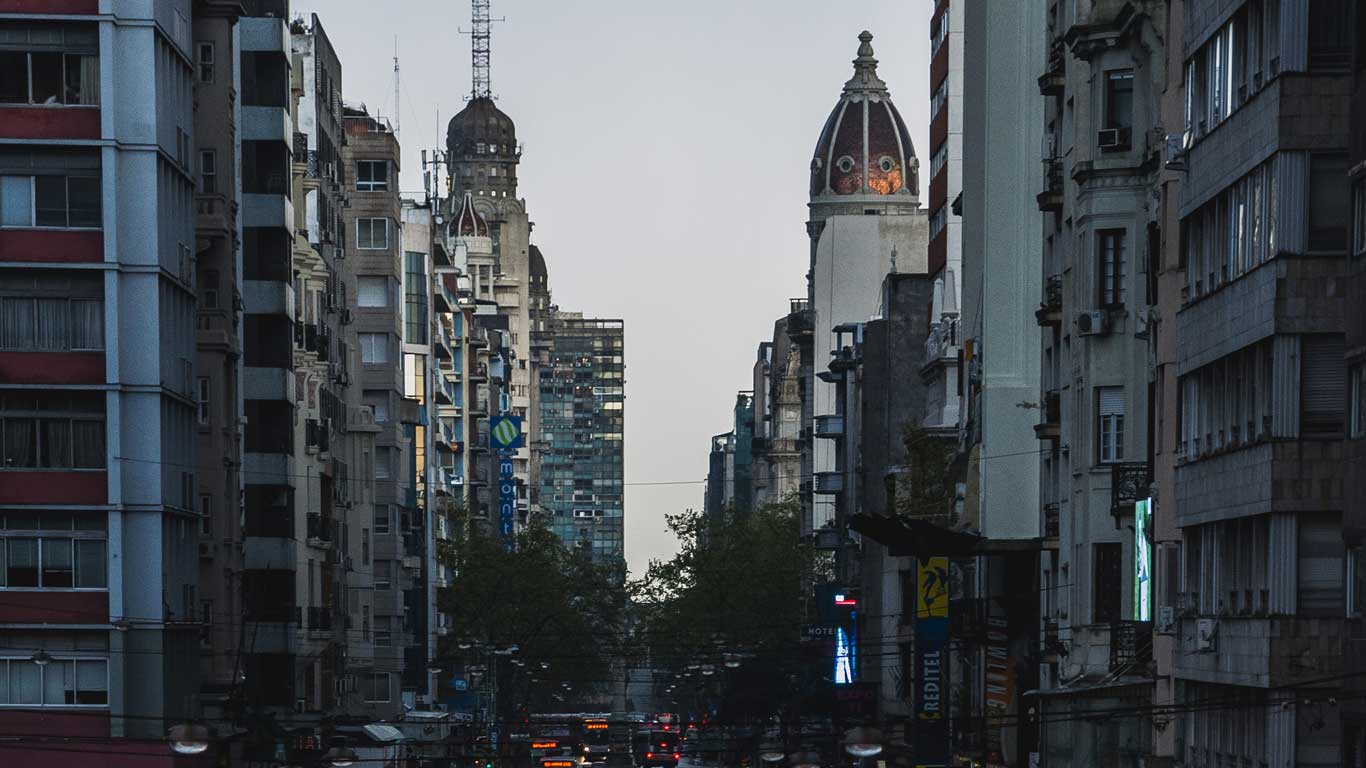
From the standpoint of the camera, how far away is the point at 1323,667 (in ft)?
121

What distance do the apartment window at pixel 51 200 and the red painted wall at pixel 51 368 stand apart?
268 centimetres

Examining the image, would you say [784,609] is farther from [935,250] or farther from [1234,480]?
[1234,480]

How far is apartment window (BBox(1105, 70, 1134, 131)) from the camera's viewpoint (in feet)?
183

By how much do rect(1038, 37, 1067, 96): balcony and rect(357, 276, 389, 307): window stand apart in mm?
61891

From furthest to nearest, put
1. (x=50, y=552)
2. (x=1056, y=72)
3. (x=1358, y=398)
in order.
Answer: (x=1056, y=72)
(x=50, y=552)
(x=1358, y=398)

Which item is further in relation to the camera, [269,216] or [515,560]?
[515,560]

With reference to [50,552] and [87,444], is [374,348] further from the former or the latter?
[50,552]

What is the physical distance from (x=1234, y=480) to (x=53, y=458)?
28.6 m

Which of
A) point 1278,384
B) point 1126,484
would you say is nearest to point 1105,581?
point 1126,484

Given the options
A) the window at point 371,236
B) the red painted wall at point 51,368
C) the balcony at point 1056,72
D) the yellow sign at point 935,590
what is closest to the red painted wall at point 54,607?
the red painted wall at point 51,368

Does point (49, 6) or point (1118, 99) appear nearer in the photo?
point (1118, 99)

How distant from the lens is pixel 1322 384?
37875mm

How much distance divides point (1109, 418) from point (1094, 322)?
6.76 feet

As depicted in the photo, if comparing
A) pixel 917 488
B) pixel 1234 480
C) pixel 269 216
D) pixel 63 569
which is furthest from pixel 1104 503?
pixel 917 488
